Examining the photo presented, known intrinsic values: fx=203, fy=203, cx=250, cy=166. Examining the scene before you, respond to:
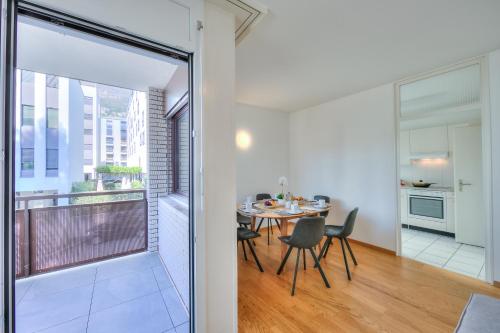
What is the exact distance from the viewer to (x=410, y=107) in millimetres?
3949

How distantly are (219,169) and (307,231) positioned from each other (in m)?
1.36

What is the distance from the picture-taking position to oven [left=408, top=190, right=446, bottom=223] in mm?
4039

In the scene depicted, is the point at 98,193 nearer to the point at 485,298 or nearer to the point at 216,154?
the point at 216,154

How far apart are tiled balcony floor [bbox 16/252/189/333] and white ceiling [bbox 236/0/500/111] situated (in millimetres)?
2812

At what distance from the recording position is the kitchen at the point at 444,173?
117 inches

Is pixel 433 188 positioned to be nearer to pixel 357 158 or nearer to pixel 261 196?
pixel 357 158

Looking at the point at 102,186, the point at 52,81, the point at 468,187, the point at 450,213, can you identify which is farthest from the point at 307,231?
the point at 450,213

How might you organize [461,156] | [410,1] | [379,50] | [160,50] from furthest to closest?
[461,156]
[379,50]
[410,1]
[160,50]

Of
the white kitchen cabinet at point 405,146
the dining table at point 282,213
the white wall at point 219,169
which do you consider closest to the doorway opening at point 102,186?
the white wall at point 219,169

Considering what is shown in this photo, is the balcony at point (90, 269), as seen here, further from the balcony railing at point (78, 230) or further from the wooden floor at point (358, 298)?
the wooden floor at point (358, 298)

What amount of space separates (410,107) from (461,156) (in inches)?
47.0

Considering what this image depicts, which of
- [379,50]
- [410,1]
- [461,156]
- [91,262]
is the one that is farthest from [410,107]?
[91,262]

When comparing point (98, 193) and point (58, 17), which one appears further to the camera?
point (98, 193)

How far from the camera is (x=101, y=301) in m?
2.05
